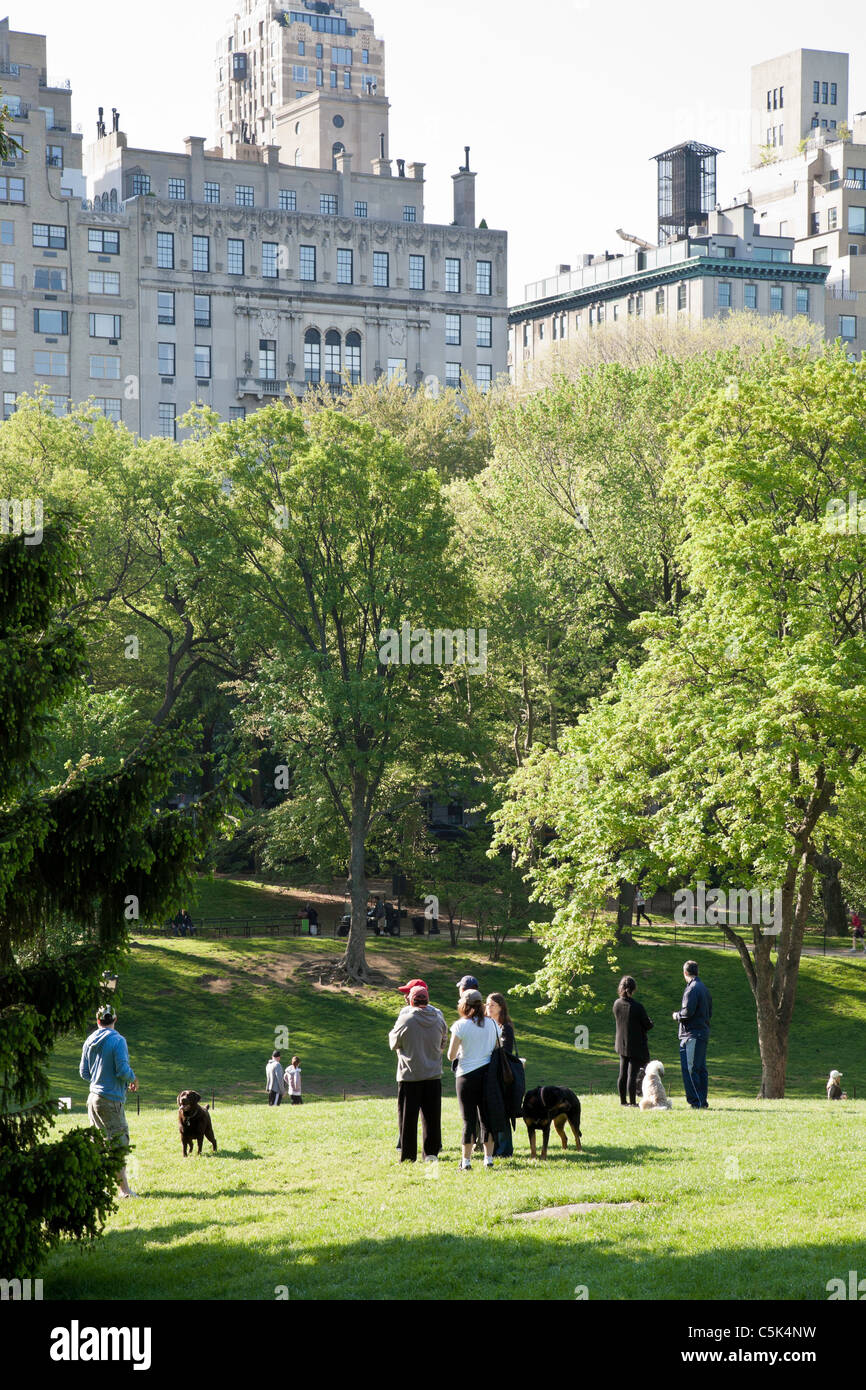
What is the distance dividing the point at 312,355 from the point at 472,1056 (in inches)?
3669

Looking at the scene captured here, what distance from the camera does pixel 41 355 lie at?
97.0 meters

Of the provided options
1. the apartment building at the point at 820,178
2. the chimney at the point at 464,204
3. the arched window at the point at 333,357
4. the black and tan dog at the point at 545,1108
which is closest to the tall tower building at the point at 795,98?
the apartment building at the point at 820,178

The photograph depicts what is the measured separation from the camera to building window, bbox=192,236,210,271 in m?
100

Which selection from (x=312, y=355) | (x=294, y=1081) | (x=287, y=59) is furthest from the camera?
(x=287, y=59)

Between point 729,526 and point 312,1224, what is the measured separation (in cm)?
1835

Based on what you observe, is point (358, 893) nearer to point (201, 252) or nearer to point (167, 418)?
point (167, 418)

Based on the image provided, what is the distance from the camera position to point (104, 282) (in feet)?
323

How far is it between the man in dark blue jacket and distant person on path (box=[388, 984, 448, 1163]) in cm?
566

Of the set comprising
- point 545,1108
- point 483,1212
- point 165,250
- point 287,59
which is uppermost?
point 287,59

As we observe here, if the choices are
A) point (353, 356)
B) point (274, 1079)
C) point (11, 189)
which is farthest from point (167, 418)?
point (274, 1079)

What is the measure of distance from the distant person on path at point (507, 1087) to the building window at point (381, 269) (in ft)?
313

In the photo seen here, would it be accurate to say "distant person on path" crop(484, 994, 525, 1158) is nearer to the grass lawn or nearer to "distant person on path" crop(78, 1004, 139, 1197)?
the grass lawn
